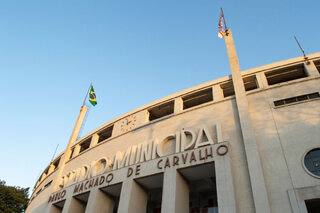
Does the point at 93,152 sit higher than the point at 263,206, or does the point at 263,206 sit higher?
the point at 93,152

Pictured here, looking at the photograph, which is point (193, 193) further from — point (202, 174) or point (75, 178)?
point (75, 178)

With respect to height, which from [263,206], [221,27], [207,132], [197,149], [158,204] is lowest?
[263,206]

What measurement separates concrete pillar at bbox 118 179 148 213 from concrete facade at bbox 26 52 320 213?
2.9 inches

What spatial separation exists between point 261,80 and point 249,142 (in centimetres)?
660

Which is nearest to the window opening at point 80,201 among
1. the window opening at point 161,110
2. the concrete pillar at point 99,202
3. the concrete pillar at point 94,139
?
the concrete pillar at point 99,202

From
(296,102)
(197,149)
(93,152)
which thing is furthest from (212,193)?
(93,152)

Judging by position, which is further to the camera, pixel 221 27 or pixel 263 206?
pixel 221 27

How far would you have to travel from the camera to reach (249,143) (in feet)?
52.4

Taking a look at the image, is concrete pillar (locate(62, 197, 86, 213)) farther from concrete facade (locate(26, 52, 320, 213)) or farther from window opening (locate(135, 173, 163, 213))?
window opening (locate(135, 173, 163, 213))

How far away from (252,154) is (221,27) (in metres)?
12.3

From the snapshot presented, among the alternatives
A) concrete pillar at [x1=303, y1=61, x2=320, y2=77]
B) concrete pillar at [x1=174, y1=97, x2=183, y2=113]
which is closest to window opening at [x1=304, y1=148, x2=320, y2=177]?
concrete pillar at [x1=303, y1=61, x2=320, y2=77]

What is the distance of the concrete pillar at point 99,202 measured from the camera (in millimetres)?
19742

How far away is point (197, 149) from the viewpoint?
17297 millimetres

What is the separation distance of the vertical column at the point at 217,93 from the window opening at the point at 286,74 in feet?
13.8
